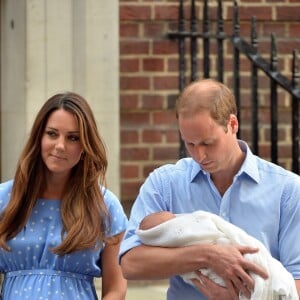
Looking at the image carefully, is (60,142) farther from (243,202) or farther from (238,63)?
(238,63)

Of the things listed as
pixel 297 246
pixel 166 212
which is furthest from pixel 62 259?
pixel 297 246

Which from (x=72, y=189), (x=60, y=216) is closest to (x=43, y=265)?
(x=60, y=216)

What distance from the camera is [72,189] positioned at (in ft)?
13.7

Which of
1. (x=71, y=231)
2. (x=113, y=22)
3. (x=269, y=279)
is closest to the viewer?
(x=269, y=279)

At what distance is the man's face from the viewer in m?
3.46

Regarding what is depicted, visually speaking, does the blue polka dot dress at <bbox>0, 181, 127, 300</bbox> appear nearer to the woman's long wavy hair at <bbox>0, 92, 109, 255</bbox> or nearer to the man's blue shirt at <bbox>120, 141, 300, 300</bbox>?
the woman's long wavy hair at <bbox>0, 92, 109, 255</bbox>

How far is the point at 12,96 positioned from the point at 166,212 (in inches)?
118

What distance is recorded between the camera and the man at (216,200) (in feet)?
11.3

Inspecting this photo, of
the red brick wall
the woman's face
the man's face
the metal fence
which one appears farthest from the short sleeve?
the red brick wall

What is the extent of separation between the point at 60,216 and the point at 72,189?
0.12 m

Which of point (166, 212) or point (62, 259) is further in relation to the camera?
point (62, 259)

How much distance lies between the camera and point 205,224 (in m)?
3.49

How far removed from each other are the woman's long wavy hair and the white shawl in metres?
0.54

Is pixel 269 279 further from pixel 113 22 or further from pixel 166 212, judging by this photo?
pixel 113 22
